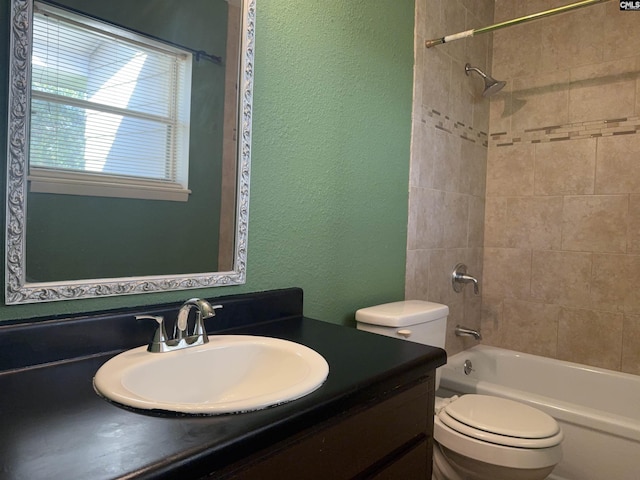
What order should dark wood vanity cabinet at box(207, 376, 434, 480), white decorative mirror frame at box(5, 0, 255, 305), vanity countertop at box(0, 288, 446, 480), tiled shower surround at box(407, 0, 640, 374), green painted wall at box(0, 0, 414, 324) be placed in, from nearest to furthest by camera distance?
vanity countertop at box(0, 288, 446, 480)
dark wood vanity cabinet at box(207, 376, 434, 480)
white decorative mirror frame at box(5, 0, 255, 305)
green painted wall at box(0, 0, 414, 324)
tiled shower surround at box(407, 0, 640, 374)

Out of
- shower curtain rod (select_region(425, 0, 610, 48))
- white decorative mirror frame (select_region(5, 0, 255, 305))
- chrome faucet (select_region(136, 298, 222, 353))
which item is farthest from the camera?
shower curtain rod (select_region(425, 0, 610, 48))

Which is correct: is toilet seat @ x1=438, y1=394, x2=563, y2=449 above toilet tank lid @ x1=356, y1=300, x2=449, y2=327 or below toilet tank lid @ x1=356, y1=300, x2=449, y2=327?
below

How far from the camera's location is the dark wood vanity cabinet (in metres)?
0.72

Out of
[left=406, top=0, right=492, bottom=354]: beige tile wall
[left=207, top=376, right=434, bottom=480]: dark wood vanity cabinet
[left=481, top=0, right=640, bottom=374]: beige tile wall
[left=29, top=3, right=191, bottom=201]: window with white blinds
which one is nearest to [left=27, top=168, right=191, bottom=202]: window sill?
[left=29, top=3, right=191, bottom=201]: window with white blinds

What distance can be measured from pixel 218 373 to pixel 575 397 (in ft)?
6.50

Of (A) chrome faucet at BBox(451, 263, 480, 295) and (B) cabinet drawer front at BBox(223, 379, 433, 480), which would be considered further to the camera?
(A) chrome faucet at BBox(451, 263, 480, 295)

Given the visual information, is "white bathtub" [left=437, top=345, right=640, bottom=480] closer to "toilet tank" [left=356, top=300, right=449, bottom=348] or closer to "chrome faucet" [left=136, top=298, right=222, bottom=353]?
"toilet tank" [left=356, top=300, right=449, bottom=348]

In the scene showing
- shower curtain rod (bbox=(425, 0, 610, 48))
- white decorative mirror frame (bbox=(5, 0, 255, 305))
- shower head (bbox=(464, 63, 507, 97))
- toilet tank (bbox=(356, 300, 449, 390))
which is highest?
shower curtain rod (bbox=(425, 0, 610, 48))

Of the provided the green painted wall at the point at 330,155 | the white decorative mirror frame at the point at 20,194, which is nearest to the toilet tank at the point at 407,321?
the green painted wall at the point at 330,155

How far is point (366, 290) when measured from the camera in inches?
70.2

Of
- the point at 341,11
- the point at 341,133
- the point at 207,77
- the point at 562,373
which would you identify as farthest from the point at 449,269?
the point at 207,77

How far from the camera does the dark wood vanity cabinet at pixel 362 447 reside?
0.72 m

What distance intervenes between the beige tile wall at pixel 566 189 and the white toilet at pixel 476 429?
89cm

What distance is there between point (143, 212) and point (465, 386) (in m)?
1.55
